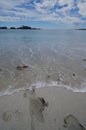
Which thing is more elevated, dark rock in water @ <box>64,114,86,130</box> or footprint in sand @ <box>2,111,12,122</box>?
dark rock in water @ <box>64,114,86,130</box>

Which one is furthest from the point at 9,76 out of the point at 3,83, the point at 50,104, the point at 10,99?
the point at 50,104

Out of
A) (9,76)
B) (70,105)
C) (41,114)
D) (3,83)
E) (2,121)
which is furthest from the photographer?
(9,76)

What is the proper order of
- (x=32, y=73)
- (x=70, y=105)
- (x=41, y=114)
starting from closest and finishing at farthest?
(x=41, y=114) < (x=70, y=105) < (x=32, y=73)

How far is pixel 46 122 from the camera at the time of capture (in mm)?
3346

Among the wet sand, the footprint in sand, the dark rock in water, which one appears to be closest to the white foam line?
the wet sand

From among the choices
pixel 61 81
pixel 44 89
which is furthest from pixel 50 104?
pixel 61 81

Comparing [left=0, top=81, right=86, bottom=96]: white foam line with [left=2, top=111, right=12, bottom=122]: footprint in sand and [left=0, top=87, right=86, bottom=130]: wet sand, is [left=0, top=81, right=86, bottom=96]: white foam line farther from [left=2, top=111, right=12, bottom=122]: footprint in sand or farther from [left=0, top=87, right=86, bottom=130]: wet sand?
[left=2, top=111, right=12, bottom=122]: footprint in sand

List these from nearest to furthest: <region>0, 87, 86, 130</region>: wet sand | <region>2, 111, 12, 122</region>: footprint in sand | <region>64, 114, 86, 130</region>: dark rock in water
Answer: <region>64, 114, 86, 130</region>: dark rock in water < <region>0, 87, 86, 130</region>: wet sand < <region>2, 111, 12, 122</region>: footprint in sand

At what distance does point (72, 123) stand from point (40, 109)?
1126mm

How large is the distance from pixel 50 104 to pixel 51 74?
2994 millimetres

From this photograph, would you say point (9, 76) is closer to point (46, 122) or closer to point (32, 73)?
point (32, 73)

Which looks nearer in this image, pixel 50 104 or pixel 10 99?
pixel 50 104

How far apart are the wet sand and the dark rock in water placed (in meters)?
0.10

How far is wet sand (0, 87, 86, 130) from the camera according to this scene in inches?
130
